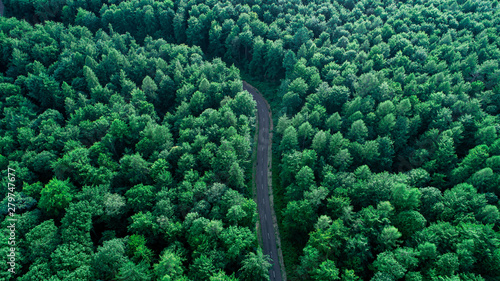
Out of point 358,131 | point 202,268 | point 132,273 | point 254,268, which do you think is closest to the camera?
point 132,273

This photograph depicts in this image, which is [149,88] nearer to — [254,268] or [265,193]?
[265,193]

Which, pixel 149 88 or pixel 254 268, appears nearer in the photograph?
pixel 254 268

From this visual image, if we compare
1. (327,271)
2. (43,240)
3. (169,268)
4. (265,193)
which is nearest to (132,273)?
(169,268)

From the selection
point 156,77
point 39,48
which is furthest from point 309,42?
point 39,48

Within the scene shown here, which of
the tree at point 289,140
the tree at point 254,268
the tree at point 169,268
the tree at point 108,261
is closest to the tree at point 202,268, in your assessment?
the tree at point 169,268

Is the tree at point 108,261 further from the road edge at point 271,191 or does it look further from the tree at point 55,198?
the road edge at point 271,191

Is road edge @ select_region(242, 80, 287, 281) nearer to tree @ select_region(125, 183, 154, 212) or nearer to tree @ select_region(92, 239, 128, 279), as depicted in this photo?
tree @ select_region(125, 183, 154, 212)
